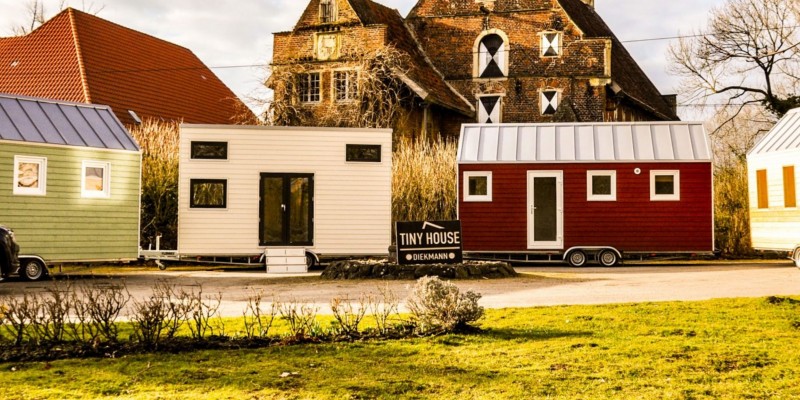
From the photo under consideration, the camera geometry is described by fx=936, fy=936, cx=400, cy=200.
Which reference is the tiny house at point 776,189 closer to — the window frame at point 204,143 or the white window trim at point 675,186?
the white window trim at point 675,186

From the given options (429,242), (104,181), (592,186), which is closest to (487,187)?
(592,186)

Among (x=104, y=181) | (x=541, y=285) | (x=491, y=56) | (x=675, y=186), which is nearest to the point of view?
(x=541, y=285)

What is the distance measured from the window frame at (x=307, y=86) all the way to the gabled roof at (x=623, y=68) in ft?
31.8

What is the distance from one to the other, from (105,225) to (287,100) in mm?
15098

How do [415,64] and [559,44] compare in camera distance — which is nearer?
[415,64]

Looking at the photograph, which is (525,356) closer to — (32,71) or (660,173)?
(660,173)

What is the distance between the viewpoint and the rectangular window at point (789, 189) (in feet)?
64.0

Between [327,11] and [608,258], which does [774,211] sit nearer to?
[608,258]

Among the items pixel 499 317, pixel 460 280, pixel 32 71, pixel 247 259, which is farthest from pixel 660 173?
pixel 32 71

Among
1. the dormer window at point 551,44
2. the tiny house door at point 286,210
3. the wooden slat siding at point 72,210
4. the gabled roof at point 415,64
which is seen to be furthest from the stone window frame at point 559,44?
the wooden slat siding at point 72,210

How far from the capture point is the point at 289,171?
2030 centimetres

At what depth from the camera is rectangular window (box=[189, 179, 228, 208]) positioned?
2017 centimetres

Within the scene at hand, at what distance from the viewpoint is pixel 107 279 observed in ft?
57.7

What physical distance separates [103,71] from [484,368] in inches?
1122
